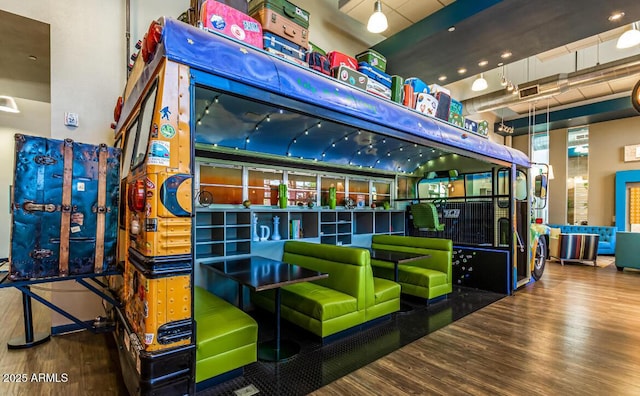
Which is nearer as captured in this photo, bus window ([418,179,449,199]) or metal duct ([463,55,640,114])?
metal duct ([463,55,640,114])

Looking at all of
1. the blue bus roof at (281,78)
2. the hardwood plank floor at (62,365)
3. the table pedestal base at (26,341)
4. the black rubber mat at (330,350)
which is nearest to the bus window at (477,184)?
the black rubber mat at (330,350)

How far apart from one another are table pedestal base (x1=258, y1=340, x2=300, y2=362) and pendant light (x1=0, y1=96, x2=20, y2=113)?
758 centimetres

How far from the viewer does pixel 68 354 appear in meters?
2.91

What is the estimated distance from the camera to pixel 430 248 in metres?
4.98

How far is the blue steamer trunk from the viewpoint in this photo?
2.22 metres

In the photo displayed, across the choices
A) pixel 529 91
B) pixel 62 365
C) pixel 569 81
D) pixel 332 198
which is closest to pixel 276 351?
pixel 62 365

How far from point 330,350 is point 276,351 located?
1.81 ft

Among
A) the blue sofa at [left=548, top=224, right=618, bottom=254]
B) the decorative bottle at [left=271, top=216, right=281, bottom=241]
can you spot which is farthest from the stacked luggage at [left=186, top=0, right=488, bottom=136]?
the blue sofa at [left=548, top=224, right=618, bottom=254]

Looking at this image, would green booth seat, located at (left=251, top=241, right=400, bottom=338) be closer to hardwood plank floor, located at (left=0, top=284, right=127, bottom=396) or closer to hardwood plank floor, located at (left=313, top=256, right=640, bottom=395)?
hardwood plank floor, located at (left=313, top=256, right=640, bottom=395)

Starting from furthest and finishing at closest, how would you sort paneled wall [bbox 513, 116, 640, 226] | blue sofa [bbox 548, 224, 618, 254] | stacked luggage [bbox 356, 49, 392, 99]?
paneled wall [bbox 513, 116, 640, 226] → blue sofa [bbox 548, 224, 618, 254] → stacked luggage [bbox 356, 49, 392, 99]

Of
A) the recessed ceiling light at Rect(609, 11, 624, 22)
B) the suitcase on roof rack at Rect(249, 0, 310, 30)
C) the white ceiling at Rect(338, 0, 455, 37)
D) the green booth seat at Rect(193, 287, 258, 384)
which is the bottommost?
the green booth seat at Rect(193, 287, 258, 384)

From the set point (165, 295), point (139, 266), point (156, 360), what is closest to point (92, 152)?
point (139, 266)

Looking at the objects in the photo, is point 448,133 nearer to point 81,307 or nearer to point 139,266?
point 139,266

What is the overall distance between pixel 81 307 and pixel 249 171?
2655 millimetres
